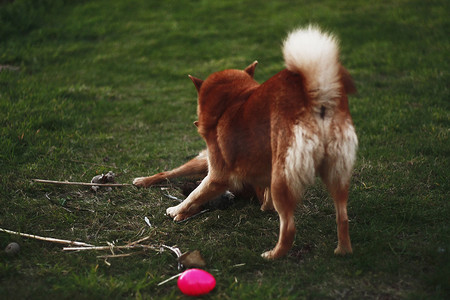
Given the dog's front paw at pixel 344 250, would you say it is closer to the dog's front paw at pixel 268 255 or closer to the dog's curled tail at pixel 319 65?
the dog's front paw at pixel 268 255

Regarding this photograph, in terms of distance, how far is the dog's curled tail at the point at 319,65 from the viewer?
2.95 meters

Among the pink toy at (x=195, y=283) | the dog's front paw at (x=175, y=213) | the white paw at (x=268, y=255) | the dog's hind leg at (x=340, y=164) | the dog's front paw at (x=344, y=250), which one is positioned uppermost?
the dog's hind leg at (x=340, y=164)

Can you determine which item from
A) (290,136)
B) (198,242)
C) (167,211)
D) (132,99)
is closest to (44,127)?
(132,99)

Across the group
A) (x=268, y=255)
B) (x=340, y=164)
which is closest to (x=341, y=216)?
(x=340, y=164)

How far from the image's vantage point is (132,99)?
7.80 meters

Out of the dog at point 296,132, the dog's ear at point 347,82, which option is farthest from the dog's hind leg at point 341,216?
the dog's ear at point 347,82

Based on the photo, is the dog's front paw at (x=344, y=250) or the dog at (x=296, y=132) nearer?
the dog at (x=296, y=132)

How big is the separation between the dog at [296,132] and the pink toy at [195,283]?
0.60 metres

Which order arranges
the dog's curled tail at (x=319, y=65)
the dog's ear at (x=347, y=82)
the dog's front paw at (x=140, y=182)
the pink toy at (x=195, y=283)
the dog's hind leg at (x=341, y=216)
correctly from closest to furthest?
1. the pink toy at (x=195, y=283)
2. the dog's curled tail at (x=319, y=65)
3. the dog's hind leg at (x=341, y=216)
4. the dog's ear at (x=347, y=82)
5. the dog's front paw at (x=140, y=182)

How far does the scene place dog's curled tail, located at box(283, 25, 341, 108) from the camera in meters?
2.95

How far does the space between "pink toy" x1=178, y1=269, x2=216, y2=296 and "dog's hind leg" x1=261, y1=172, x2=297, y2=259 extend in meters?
0.59

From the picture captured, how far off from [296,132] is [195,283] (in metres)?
1.21

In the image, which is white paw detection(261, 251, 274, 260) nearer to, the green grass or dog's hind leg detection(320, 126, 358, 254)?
the green grass

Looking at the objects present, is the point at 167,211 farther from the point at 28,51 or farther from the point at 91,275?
the point at 28,51
